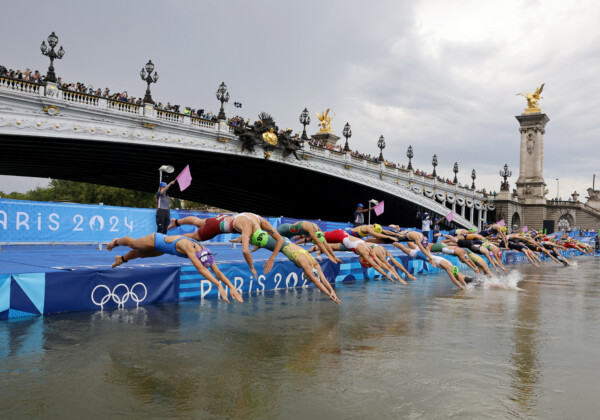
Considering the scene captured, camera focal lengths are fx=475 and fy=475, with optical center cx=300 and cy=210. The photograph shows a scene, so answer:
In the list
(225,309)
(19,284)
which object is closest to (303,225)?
(225,309)

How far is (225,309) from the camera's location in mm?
12695

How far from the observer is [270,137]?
50.7 metres

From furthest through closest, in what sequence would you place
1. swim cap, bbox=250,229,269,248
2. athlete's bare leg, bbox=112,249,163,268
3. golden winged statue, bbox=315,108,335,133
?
1. golden winged statue, bbox=315,108,335,133
2. athlete's bare leg, bbox=112,249,163,268
3. swim cap, bbox=250,229,269,248

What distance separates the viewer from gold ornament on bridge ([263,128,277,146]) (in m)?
50.3

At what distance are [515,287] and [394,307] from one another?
31.3ft

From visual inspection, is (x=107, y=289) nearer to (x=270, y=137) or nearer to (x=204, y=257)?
(x=204, y=257)

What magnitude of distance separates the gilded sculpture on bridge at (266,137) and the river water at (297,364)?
121 feet

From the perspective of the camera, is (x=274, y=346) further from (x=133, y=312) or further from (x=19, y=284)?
(x=19, y=284)

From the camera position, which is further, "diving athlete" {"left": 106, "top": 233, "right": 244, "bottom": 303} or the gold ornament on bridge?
the gold ornament on bridge

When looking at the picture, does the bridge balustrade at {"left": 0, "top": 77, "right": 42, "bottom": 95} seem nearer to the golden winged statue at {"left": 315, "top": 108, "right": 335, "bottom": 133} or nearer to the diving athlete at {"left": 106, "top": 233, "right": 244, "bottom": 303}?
the diving athlete at {"left": 106, "top": 233, "right": 244, "bottom": 303}

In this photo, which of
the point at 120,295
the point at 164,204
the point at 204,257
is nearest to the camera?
the point at 204,257

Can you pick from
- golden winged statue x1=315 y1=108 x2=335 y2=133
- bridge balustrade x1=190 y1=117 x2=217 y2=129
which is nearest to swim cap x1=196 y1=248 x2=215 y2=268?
bridge balustrade x1=190 y1=117 x2=217 y2=129

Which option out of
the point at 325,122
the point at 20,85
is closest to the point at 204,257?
the point at 20,85

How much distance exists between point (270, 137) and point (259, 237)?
132 ft
